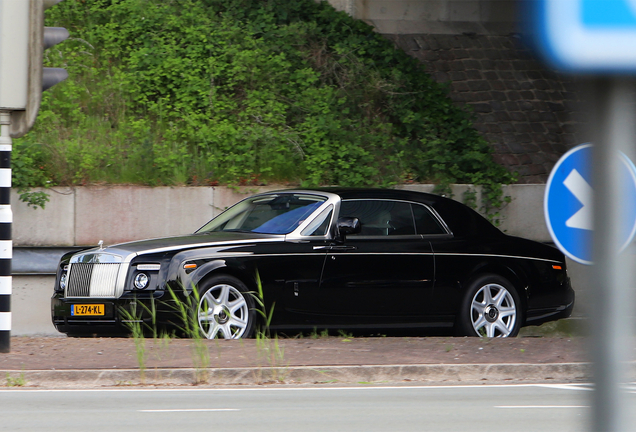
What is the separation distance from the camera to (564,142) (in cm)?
1664

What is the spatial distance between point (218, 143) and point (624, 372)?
45.2ft

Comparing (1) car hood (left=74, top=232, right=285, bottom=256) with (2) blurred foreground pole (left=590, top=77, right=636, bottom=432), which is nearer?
(2) blurred foreground pole (left=590, top=77, right=636, bottom=432)

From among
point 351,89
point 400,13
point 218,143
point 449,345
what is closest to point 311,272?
point 449,345

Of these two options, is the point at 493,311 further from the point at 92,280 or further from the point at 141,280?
the point at 92,280

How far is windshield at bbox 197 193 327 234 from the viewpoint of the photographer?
10180 millimetres

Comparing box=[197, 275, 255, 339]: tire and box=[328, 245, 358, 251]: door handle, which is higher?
box=[328, 245, 358, 251]: door handle

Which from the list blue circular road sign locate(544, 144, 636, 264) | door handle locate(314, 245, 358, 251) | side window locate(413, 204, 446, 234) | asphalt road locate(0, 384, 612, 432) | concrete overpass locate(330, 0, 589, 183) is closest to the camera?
asphalt road locate(0, 384, 612, 432)

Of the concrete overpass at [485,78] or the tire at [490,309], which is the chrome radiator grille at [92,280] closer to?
the tire at [490,309]

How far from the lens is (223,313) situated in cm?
961

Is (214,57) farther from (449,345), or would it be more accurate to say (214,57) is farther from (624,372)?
(624,372)

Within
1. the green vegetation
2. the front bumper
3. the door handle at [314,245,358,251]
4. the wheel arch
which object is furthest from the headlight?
the green vegetation

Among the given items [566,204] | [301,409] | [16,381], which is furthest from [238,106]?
[301,409]

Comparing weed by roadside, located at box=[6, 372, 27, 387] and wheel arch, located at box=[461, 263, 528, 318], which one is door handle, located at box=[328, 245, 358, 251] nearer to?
wheel arch, located at box=[461, 263, 528, 318]

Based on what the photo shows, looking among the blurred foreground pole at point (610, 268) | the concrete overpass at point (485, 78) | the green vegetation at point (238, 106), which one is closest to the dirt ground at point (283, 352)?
the green vegetation at point (238, 106)
